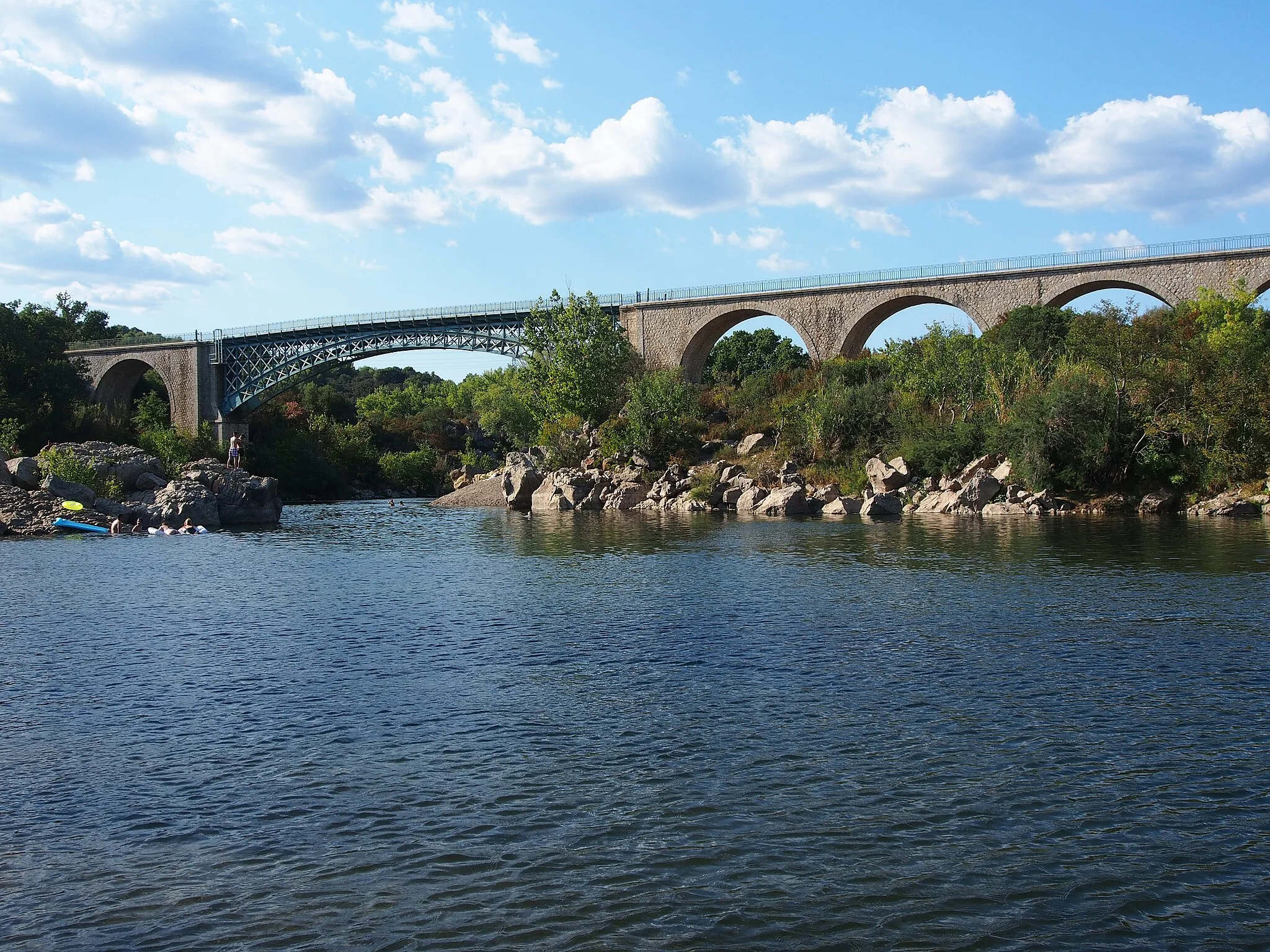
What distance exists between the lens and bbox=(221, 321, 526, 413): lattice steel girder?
73.7 meters

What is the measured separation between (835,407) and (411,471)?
4378cm

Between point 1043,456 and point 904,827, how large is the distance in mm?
34509

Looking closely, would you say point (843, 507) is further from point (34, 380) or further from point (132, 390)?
point (132, 390)

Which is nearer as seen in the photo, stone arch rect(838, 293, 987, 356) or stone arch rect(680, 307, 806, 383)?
stone arch rect(838, 293, 987, 356)

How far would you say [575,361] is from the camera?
6400 cm

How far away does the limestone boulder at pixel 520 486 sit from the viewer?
55094mm

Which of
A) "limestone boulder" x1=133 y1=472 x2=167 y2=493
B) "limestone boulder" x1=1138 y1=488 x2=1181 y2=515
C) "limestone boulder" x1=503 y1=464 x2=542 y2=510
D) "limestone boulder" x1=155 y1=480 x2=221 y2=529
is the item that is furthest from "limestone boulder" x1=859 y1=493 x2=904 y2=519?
"limestone boulder" x1=133 y1=472 x2=167 y2=493

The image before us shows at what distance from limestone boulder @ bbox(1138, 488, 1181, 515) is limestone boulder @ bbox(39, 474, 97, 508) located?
39076 mm

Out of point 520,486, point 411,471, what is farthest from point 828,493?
point 411,471

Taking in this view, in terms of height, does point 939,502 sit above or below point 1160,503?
above

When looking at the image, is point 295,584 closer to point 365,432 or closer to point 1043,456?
point 1043,456

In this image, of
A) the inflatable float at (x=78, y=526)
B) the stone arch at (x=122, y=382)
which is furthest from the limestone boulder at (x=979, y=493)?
the stone arch at (x=122, y=382)

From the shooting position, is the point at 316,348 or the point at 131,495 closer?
the point at 131,495

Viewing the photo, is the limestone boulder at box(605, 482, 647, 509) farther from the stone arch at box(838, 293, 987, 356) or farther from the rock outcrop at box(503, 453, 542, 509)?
the stone arch at box(838, 293, 987, 356)
